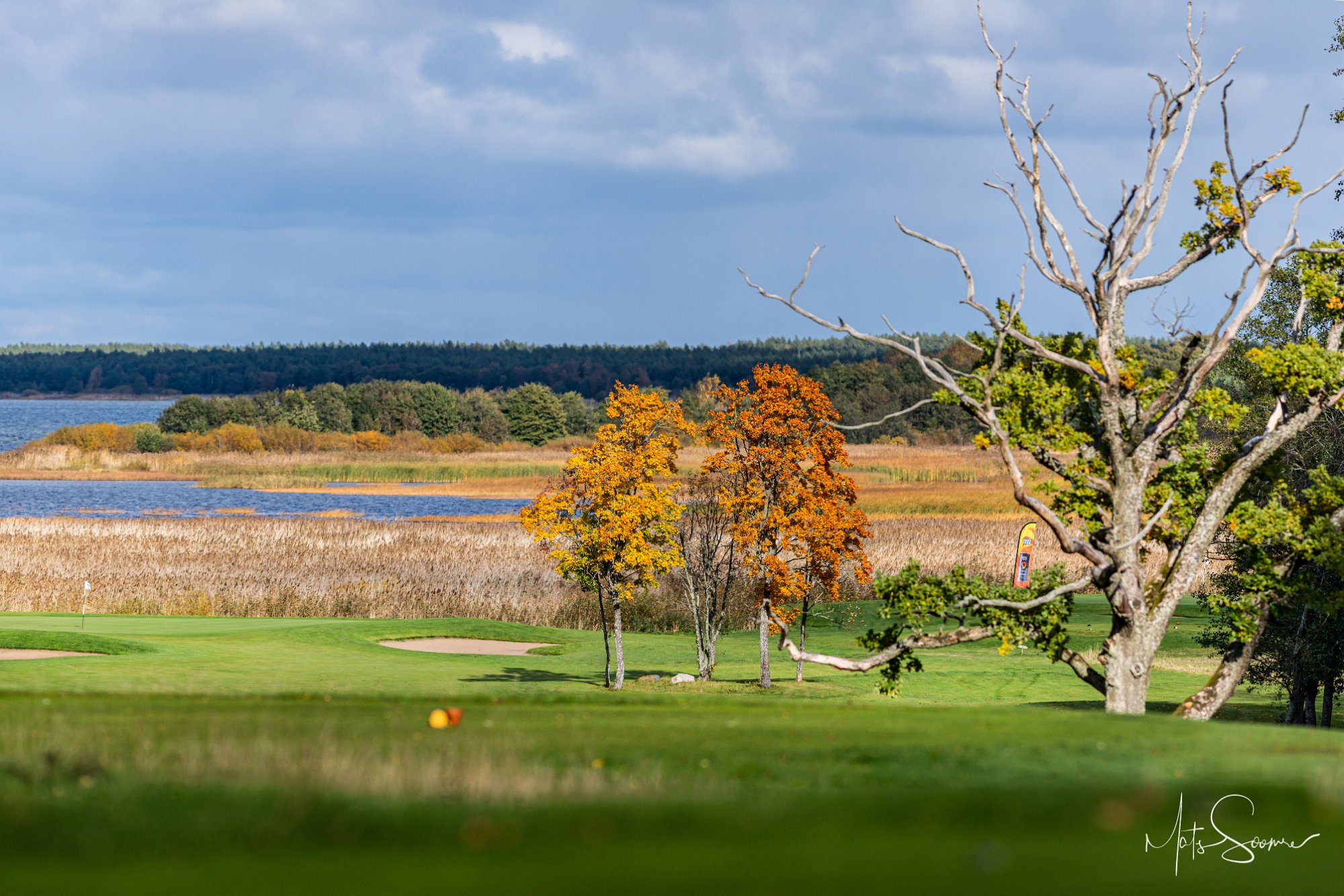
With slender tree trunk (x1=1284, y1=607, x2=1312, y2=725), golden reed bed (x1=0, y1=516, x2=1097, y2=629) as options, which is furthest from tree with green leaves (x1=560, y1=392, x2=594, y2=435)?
slender tree trunk (x1=1284, y1=607, x2=1312, y2=725)

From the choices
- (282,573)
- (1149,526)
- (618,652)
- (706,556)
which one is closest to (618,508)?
(618,652)

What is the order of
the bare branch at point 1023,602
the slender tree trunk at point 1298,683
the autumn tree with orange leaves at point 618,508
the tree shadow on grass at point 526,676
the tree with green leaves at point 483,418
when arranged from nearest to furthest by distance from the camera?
the bare branch at point 1023,602 < the slender tree trunk at point 1298,683 < the tree shadow on grass at point 526,676 < the autumn tree with orange leaves at point 618,508 < the tree with green leaves at point 483,418

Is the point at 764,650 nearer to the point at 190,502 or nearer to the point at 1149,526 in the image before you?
the point at 1149,526

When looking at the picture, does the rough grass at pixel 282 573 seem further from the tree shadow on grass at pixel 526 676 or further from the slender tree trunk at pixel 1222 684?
the slender tree trunk at pixel 1222 684

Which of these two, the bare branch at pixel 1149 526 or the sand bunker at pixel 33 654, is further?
the sand bunker at pixel 33 654

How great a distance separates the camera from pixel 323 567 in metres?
33.6

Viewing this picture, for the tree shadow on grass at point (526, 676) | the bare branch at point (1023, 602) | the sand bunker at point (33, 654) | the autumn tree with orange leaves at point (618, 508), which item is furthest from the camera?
the sand bunker at point (33, 654)

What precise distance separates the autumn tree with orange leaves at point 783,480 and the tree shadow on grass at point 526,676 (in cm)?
306

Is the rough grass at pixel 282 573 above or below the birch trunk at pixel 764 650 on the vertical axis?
below

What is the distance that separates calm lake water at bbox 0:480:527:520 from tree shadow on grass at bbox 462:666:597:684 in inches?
1382

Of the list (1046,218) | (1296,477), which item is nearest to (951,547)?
(1296,477)

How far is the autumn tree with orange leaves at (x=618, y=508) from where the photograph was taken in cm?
1842

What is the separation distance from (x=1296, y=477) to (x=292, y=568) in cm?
2478

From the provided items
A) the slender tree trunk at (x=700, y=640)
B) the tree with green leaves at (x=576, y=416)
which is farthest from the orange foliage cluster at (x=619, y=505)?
the tree with green leaves at (x=576, y=416)
